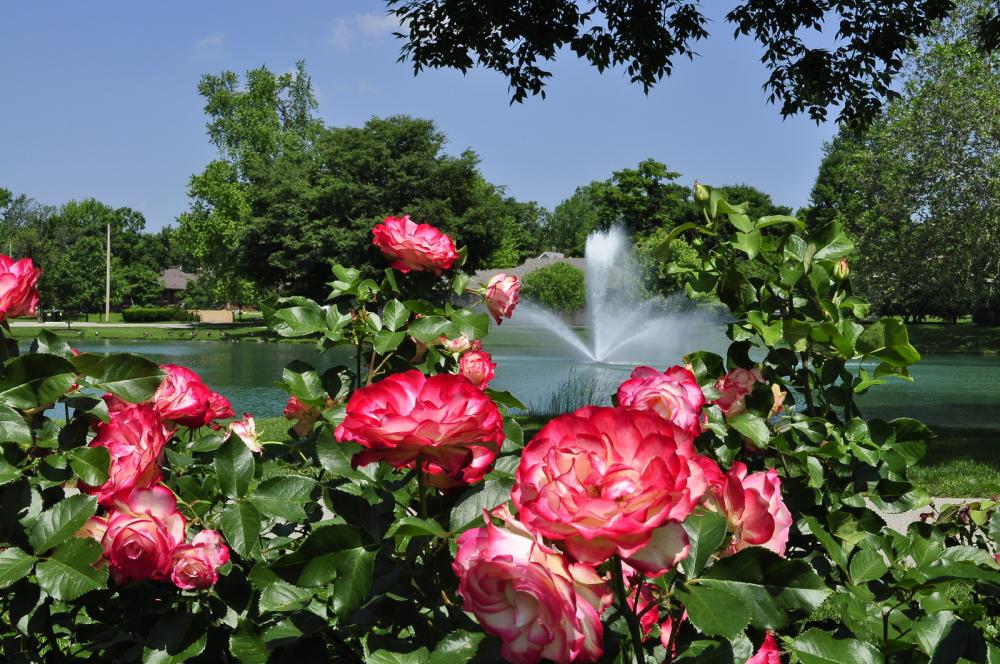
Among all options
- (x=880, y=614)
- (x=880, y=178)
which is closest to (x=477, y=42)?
(x=880, y=614)

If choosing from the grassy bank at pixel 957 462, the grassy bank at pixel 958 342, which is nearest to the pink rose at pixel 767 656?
the grassy bank at pixel 957 462

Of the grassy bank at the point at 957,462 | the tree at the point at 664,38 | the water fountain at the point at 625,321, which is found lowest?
the grassy bank at the point at 957,462

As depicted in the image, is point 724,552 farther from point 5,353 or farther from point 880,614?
point 5,353

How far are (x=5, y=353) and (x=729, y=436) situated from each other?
1.43 m

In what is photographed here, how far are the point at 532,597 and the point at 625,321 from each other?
27.8m

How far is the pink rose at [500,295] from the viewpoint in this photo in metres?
2.21

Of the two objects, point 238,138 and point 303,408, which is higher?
point 238,138

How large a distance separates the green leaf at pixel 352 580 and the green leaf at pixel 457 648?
0.13m

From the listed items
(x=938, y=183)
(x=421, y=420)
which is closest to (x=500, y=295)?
(x=421, y=420)

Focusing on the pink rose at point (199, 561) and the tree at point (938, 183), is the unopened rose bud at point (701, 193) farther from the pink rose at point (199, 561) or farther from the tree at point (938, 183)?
the tree at point (938, 183)

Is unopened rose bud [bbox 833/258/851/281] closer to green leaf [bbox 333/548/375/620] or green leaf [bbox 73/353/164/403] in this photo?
green leaf [bbox 333/548/375/620]

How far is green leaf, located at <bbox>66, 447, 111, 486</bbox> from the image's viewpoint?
4.25 feet

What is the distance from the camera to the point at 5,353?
5.16ft

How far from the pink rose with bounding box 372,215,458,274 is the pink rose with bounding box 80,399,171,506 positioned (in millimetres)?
733
